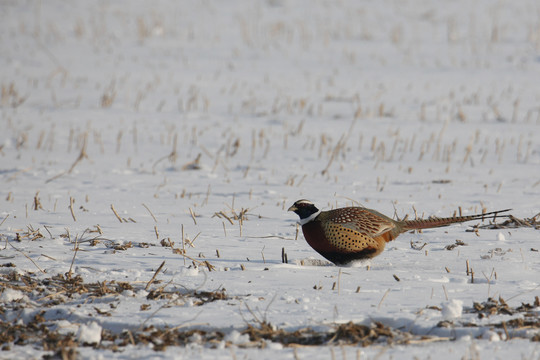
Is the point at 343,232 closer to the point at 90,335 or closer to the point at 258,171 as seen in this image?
the point at 90,335

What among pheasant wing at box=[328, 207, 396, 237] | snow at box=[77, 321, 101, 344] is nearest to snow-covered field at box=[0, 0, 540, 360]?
snow at box=[77, 321, 101, 344]

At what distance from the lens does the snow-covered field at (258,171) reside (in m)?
3.59

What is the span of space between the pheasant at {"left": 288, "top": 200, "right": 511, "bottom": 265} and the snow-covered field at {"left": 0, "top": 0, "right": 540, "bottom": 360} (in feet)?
0.40

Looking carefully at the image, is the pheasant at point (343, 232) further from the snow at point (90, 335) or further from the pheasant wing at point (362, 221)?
the snow at point (90, 335)

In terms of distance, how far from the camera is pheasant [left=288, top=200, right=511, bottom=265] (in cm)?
471

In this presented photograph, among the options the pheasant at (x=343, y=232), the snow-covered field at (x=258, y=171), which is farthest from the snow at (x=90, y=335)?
the pheasant at (x=343, y=232)

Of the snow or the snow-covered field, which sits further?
the snow-covered field

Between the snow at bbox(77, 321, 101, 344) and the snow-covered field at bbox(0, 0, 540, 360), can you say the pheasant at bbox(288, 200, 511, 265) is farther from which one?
the snow at bbox(77, 321, 101, 344)

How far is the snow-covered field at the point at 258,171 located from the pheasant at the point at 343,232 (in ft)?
0.40

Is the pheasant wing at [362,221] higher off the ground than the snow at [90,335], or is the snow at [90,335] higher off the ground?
the pheasant wing at [362,221]

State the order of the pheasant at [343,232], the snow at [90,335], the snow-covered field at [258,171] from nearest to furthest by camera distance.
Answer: the snow at [90,335]
the snow-covered field at [258,171]
the pheasant at [343,232]

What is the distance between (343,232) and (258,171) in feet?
16.7

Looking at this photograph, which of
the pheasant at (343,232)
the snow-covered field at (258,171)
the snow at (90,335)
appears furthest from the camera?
the pheasant at (343,232)

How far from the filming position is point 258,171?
32.0 feet
